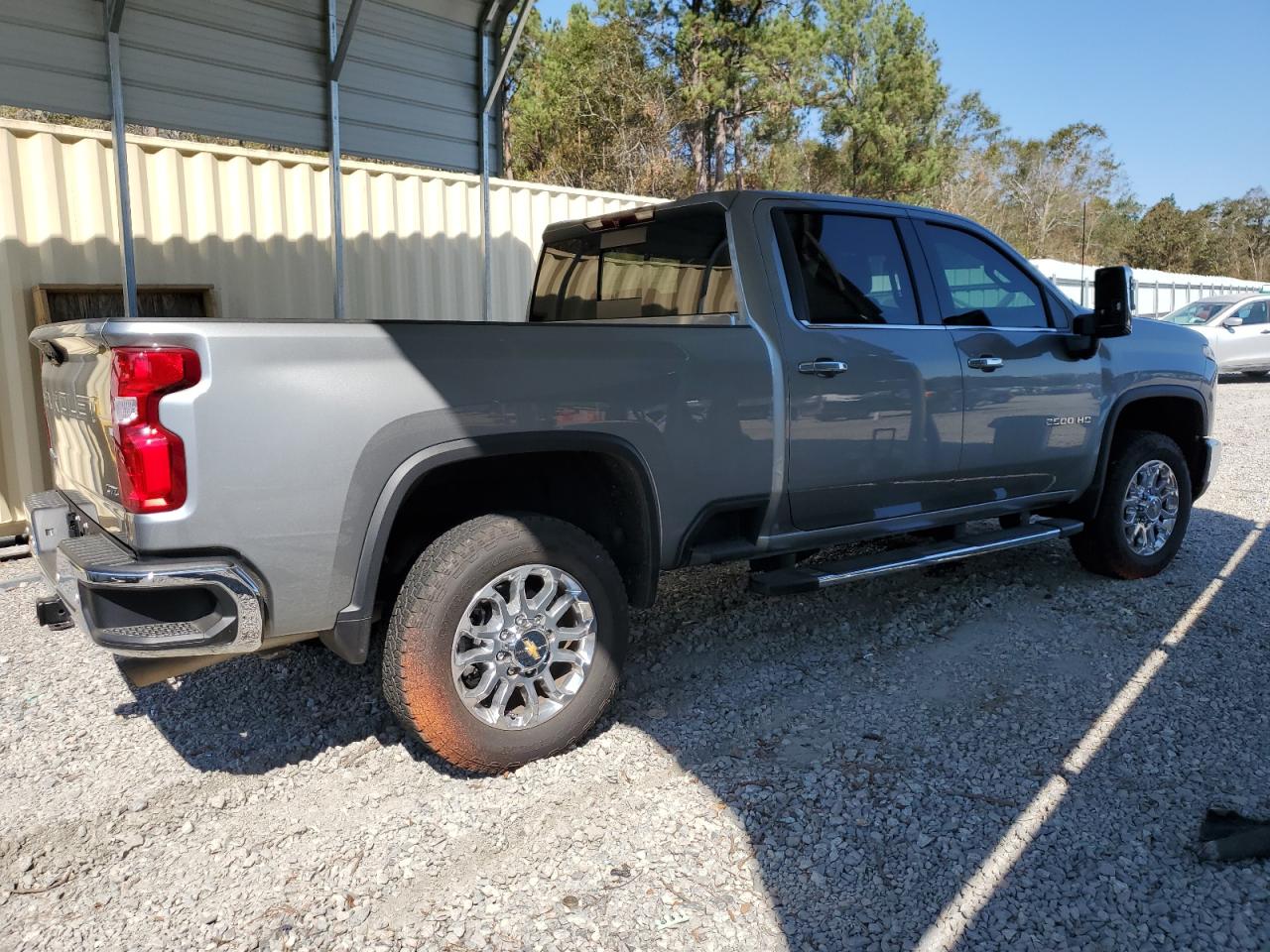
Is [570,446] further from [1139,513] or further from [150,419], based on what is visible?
[1139,513]

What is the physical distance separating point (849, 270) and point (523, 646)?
2165mm

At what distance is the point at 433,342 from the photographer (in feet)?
9.20

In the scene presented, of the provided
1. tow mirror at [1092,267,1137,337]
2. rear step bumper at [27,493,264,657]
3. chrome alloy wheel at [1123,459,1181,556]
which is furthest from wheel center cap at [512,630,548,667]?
chrome alloy wheel at [1123,459,1181,556]

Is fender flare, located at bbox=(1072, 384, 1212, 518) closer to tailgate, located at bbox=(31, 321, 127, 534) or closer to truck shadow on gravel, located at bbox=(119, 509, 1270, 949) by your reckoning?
truck shadow on gravel, located at bbox=(119, 509, 1270, 949)

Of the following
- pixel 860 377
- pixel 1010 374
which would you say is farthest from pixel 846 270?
pixel 1010 374

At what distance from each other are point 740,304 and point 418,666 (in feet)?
6.05

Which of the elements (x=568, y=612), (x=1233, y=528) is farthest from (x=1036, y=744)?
(x=1233, y=528)

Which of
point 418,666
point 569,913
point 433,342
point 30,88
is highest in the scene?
point 30,88

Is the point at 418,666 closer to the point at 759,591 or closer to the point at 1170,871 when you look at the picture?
the point at 759,591

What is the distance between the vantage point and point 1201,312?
705 inches

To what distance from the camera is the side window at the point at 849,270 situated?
3867 millimetres

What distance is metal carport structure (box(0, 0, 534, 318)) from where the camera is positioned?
5.20m

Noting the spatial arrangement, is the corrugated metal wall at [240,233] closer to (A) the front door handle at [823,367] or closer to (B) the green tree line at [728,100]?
(A) the front door handle at [823,367]

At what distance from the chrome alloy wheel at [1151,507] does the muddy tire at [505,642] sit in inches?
134
